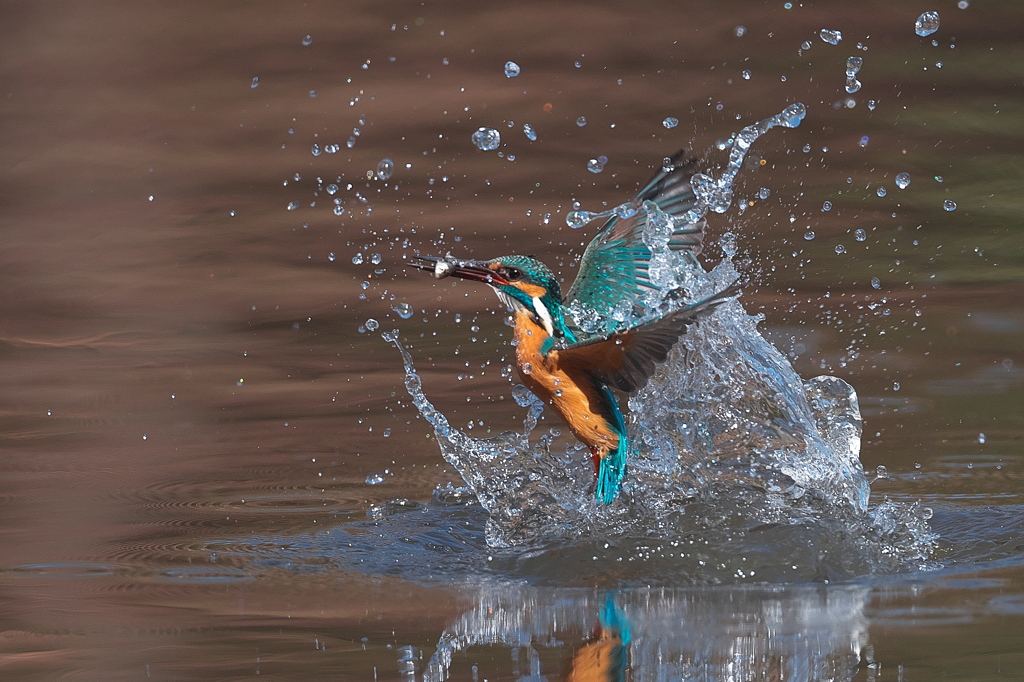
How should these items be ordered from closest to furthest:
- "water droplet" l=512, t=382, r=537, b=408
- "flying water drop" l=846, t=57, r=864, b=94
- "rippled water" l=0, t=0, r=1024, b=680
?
"rippled water" l=0, t=0, r=1024, b=680 < "water droplet" l=512, t=382, r=537, b=408 < "flying water drop" l=846, t=57, r=864, b=94

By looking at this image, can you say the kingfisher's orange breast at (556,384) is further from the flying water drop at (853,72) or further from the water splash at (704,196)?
the flying water drop at (853,72)

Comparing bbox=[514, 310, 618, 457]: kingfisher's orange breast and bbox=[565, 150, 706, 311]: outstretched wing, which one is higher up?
bbox=[565, 150, 706, 311]: outstretched wing

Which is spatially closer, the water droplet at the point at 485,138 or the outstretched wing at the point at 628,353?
the outstretched wing at the point at 628,353

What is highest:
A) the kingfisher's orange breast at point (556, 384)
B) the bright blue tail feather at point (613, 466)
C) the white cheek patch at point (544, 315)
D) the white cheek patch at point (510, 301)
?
the white cheek patch at point (510, 301)

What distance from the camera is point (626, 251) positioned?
4.12 m

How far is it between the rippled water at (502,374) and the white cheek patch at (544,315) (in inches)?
19.2

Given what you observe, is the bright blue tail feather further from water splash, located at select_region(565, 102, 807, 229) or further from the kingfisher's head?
water splash, located at select_region(565, 102, 807, 229)

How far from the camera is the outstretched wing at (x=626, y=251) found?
4094mm

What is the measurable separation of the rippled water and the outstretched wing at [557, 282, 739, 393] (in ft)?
1.23

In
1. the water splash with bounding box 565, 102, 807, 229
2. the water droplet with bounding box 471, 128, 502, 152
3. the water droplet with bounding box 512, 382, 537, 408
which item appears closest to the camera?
the water splash with bounding box 565, 102, 807, 229

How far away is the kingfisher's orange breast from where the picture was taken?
12.1ft

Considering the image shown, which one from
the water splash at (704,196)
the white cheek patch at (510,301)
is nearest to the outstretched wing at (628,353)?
the white cheek patch at (510,301)

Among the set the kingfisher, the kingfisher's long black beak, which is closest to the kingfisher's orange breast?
the kingfisher

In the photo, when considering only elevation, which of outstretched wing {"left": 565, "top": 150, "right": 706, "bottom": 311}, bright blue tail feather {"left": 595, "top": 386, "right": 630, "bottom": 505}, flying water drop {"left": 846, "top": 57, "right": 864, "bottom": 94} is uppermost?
flying water drop {"left": 846, "top": 57, "right": 864, "bottom": 94}
